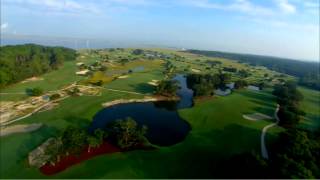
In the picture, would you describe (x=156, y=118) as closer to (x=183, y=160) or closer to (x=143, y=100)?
(x=143, y=100)

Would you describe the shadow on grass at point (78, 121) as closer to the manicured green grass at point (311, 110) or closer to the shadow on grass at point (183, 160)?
the shadow on grass at point (183, 160)

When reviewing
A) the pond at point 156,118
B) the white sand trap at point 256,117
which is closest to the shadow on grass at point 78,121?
Answer: the pond at point 156,118

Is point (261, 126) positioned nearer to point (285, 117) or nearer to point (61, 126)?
point (285, 117)

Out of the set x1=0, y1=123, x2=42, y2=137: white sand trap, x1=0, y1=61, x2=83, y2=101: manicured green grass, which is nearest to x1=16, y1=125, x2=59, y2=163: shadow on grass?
x1=0, y1=123, x2=42, y2=137: white sand trap

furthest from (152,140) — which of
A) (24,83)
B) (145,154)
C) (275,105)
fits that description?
(24,83)

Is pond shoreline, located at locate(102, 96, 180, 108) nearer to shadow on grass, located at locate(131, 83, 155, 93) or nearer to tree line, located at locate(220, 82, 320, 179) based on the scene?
shadow on grass, located at locate(131, 83, 155, 93)
